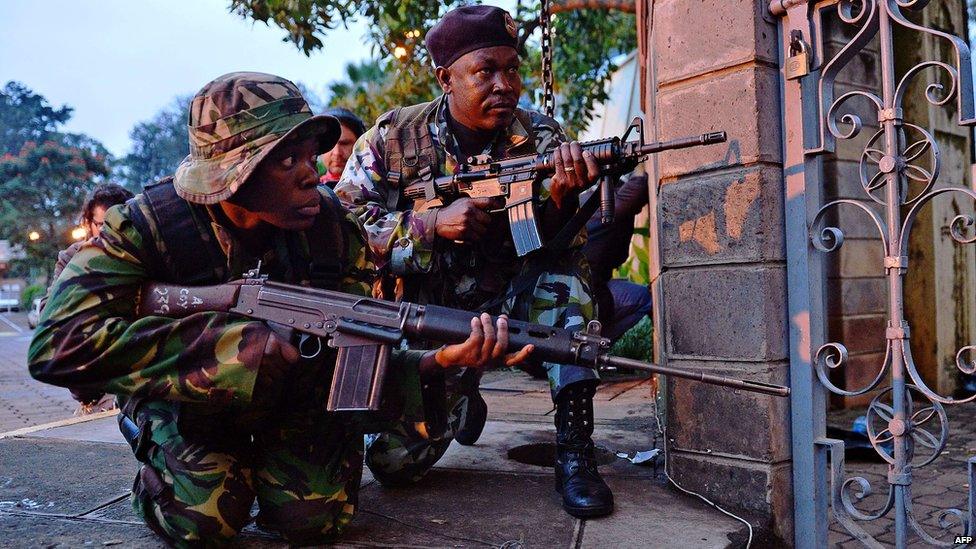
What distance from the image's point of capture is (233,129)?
2123 mm

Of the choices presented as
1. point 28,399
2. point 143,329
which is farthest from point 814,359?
point 28,399

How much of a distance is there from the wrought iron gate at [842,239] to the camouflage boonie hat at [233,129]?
4.48 feet

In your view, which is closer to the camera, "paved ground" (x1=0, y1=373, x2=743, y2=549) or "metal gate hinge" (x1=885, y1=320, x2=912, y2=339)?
"metal gate hinge" (x1=885, y1=320, x2=912, y2=339)

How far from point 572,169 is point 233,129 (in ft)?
3.61

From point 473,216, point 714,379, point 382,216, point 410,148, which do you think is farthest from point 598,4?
point 714,379

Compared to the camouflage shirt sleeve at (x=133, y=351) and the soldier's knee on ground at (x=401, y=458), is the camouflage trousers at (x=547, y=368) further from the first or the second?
the camouflage shirt sleeve at (x=133, y=351)

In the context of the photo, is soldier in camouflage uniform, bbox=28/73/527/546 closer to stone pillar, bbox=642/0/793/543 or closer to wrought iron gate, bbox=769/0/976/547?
stone pillar, bbox=642/0/793/543

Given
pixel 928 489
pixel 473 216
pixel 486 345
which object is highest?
pixel 473 216

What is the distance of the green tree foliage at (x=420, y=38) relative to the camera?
20.5 feet

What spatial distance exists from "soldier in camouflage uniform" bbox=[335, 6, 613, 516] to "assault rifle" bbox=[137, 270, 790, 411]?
0.45 metres

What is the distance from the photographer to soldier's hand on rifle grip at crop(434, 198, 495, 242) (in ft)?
9.21

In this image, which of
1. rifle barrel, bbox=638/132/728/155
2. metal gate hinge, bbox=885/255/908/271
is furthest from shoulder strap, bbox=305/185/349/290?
metal gate hinge, bbox=885/255/908/271

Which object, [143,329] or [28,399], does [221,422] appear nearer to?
[143,329]

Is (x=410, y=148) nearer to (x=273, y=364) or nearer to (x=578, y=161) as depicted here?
(x=578, y=161)
